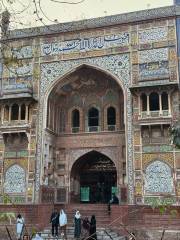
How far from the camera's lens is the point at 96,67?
58.1 ft

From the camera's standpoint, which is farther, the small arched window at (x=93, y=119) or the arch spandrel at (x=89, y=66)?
the small arched window at (x=93, y=119)

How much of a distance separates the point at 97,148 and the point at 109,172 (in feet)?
7.21

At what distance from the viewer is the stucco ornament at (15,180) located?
16953 mm

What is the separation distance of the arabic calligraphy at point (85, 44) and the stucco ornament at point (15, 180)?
5.98 metres

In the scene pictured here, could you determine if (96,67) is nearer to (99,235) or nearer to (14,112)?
(14,112)

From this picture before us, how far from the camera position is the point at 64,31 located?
1845cm

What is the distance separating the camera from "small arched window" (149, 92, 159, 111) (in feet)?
54.1

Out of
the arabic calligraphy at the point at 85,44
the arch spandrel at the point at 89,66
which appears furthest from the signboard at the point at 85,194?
the arabic calligraphy at the point at 85,44

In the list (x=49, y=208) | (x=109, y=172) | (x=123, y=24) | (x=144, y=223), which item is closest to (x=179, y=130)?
(x=144, y=223)

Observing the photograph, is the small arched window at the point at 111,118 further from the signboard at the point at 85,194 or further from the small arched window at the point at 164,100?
the signboard at the point at 85,194

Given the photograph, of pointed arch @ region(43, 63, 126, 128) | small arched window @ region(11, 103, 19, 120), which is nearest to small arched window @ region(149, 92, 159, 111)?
pointed arch @ region(43, 63, 126, 128)

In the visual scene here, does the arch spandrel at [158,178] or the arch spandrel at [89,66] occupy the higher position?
the arch spandrel at [89,66]

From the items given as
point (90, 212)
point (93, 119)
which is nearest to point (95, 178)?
point (93, 119)

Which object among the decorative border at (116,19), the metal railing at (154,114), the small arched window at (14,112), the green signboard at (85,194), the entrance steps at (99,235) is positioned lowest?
the entrance steps at (99,235)
